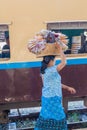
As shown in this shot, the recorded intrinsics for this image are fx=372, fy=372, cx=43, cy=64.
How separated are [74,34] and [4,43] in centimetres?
124

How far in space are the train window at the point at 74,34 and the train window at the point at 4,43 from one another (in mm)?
718

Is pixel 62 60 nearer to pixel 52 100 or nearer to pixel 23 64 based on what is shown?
pixel 52 100

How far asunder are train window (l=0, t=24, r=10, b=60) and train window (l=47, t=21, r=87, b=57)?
0.72 meters

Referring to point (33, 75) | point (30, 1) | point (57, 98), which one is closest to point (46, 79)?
point (57, 98)

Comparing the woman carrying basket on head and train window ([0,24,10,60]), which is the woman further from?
train window ([0,24,10,60])

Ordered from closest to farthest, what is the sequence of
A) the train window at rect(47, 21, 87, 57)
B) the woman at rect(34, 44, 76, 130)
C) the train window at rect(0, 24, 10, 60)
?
the woman at rect(34, 44, 76, 130)
the train window at rect(0, 24, 10, 60)
the train window at rect(47, 21, 87, 57)

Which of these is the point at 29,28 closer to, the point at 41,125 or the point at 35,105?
the point at 35,105

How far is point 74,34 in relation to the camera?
6.52m

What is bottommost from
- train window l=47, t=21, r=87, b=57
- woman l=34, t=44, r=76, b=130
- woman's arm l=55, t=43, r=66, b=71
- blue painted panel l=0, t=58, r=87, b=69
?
woman l=34, t=44, r=76, b=130

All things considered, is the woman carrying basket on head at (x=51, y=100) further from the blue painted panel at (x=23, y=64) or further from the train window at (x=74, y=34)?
the train window at (x=74, y=34)

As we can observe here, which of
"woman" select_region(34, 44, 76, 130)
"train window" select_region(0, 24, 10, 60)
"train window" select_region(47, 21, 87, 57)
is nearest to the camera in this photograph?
"woman" select_region(34, 44, 76, 130)

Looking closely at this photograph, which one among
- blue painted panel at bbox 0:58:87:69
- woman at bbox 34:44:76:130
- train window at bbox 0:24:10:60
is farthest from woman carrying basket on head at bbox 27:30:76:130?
train window at bbox 0:24:10:60

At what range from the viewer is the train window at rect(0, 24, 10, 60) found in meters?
6.17

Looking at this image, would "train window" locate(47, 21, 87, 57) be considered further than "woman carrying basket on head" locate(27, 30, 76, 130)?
Yes
